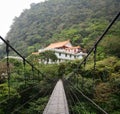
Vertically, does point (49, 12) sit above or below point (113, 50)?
above

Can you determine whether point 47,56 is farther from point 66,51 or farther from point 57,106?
point 57,106

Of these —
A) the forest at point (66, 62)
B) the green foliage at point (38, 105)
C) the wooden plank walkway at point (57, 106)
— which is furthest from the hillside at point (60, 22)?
the wooden plank walkway at point (57, 106)

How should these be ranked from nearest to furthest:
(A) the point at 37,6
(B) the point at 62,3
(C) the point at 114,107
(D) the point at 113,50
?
(C) the point at 114,107 < (D) the point at 113,50 < (B) the point at 62,3 < (A) the point at 37,6

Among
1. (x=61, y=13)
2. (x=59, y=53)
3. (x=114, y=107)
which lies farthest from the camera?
(x=61, y=13)

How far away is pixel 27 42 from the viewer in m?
44.8

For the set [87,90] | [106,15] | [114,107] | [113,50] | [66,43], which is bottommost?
[114,107]

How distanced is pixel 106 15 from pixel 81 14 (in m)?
8.83

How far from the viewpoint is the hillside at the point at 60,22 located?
125 feet

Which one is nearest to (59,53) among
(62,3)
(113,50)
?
(113,50)

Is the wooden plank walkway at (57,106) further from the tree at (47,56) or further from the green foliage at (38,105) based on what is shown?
the tree at (47,56)

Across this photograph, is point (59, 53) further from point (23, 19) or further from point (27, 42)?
point (23, 19)

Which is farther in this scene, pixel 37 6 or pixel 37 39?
pixel 37 6

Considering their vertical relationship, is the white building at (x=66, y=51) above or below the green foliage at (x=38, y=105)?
above

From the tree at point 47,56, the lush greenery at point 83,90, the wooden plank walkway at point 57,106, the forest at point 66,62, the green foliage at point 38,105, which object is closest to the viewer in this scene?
the wooden plank walkway at point 57,106
